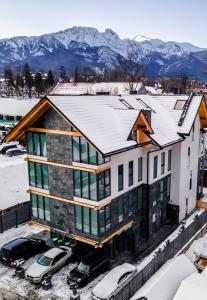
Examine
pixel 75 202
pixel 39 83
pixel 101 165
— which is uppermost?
pixel 39 83

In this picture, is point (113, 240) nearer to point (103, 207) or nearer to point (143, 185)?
point (103, 207)

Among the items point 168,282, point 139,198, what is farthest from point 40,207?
point 168,282

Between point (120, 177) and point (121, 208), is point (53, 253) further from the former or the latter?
point (120, 177)

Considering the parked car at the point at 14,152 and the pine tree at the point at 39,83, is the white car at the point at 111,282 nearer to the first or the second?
the parked car at the point at 14,152

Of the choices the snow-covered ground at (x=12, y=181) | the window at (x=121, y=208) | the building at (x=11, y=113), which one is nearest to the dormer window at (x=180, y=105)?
the window at (x=121, y=208)

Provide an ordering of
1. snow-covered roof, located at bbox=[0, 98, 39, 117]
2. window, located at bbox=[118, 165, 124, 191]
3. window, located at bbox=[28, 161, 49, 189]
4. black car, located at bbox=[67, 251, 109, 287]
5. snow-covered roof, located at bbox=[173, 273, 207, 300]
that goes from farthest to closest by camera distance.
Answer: snow-covered roof, located at bbox=[0, 98, 39, 117], window, located at bbox=[28, 161, 49, 189], window, located at bbox=[118, 165, 124, 191], black car, located at bbox=[67, 251, 109, 287], snow-covered roof, located at bbox=[173, 273, 207, 300]

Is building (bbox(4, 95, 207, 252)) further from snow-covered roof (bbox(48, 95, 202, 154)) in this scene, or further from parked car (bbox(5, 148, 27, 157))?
parked car (bbox(5, 148, 27, 157))

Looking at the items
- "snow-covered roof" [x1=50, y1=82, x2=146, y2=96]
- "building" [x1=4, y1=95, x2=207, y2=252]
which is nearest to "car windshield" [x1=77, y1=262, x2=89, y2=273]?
"building" [x1=4, y1=95, x2=207, y2=252]

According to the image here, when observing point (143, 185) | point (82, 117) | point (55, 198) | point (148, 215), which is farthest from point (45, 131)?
point (148, 215)
